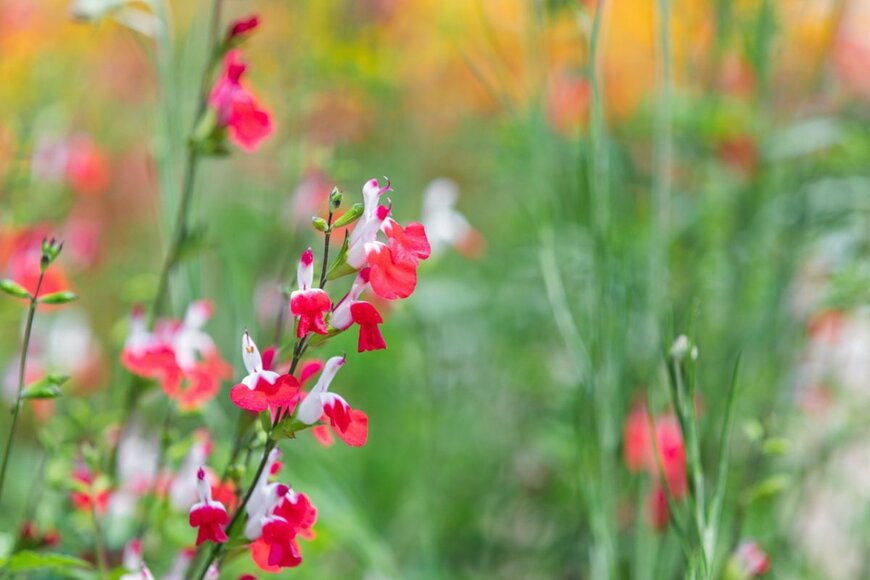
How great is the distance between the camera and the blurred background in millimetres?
948

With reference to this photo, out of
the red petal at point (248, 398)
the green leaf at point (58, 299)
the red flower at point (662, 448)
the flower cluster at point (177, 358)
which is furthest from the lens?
the red flower at point (662, 448)

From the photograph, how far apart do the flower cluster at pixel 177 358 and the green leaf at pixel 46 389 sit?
0.10 metres

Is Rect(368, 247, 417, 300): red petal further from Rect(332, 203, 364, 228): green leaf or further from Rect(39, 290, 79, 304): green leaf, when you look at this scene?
Rect(39, 290, 79, 304): green leaf

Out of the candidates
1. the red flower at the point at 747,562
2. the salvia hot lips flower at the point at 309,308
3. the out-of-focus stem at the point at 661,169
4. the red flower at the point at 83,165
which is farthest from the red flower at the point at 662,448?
the red flower at the point at 83,165

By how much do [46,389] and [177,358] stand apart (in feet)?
0.51

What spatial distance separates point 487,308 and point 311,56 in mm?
537

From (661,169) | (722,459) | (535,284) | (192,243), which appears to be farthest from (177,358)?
(535,284)

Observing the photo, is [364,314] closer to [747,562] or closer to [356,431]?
[356,431]

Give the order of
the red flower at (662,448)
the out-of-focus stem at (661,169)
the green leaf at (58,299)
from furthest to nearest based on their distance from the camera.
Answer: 1. the red flower at (662,448)
2. the out-of-focus stem at (661,169)
3. the green leaf at (58,299)

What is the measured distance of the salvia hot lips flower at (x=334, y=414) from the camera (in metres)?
0.53

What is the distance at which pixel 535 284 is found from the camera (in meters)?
1.64

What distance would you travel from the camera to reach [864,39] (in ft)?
6.56

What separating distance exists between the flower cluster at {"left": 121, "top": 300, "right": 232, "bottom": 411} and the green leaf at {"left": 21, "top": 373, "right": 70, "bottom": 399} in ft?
0.33

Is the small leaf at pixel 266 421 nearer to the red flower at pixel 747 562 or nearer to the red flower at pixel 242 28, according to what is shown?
the red flower at pixel 242 28
